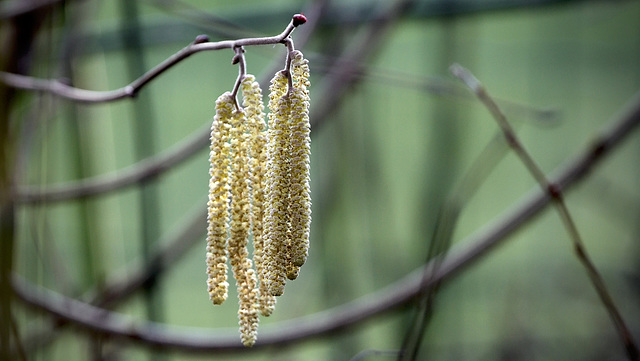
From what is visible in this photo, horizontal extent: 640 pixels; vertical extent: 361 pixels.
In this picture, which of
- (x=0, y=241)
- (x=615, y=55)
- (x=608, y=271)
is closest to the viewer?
(x=0, y=241)

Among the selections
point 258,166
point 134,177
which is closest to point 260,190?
point 258,166

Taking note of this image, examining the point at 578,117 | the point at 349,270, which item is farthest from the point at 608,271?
the point at 349,270

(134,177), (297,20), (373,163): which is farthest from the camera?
(373,163)

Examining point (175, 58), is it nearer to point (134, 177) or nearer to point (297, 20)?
point (297, 20)

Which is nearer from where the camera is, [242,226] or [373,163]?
[242,226]

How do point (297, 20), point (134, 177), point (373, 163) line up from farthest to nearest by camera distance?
point (373, 163), point (134, 177), point (297, 20)

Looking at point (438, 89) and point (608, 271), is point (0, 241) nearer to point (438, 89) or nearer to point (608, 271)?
point (438, 89)

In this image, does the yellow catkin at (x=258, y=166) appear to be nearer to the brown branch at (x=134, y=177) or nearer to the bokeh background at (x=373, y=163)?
the bokeh background at (x=373, y=163)
